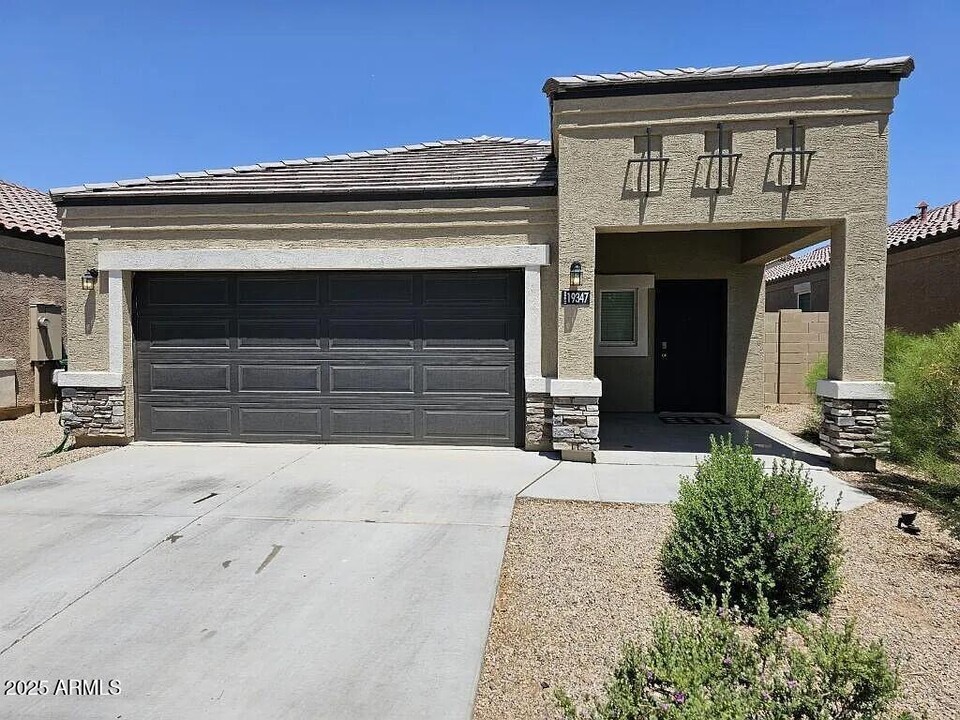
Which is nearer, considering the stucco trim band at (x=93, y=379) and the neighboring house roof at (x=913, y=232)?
the stucco trim band at (x=93, y=379)

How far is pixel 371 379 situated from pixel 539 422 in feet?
8.11

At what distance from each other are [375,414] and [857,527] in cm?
574

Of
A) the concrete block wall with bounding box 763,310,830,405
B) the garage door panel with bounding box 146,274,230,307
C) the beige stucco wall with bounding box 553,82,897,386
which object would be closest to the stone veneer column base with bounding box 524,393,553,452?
the beige stucco wall with bounding box 553,82,897,386

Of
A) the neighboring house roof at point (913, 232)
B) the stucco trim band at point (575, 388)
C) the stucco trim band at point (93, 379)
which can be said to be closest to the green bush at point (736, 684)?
the stucco trim band at point (575, 388)

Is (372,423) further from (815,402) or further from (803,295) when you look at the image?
(803,295)

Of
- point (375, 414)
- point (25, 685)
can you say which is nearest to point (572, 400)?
point (375, 414)

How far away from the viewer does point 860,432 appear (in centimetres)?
658

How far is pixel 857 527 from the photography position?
4.77m

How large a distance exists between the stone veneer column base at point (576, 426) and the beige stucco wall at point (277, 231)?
64 centimetres

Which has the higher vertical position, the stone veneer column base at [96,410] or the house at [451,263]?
the house at [451,263]

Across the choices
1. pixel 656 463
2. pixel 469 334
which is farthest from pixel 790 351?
pixel 469 334

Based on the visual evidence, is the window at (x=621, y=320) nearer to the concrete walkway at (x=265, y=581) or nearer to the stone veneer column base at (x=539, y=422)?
the stone veneer column base at (x=539, y=422)

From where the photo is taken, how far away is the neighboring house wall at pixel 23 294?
9.94m

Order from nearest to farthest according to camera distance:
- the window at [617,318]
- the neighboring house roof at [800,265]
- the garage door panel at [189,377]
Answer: the garage door panel at [189,377] → the window at [617,318] → the neighboring house roof at [800,265]
